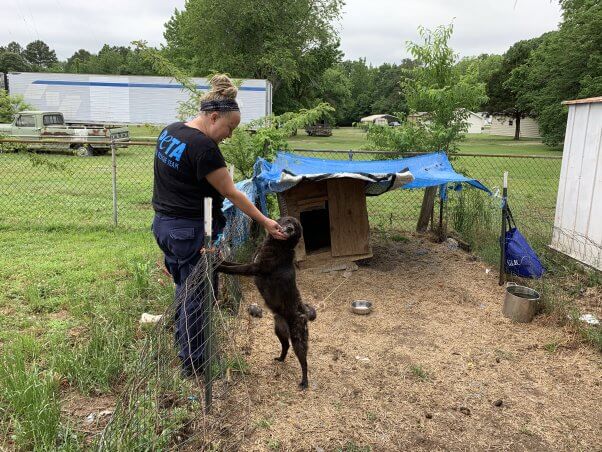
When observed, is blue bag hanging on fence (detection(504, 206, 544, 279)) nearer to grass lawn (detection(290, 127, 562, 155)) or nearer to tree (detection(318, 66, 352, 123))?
grass lawn (detection(290, 127, 562, 155))

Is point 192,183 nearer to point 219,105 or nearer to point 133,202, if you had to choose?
point 219,105

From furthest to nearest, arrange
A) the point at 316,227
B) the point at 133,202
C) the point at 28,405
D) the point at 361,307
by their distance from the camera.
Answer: the point at 133,202 → the point at 316,227 → the point at 361,307 → the point at 28,405

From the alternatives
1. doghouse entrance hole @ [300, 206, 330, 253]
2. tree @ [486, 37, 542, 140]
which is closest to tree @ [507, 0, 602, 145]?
tree @ [486, 37, 542, 140]

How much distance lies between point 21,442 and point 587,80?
26.1 m

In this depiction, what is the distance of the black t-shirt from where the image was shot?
2590mm

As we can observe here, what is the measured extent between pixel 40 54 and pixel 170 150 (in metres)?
90.0

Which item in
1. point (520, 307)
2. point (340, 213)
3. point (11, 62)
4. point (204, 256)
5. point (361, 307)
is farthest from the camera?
point (11, 62)

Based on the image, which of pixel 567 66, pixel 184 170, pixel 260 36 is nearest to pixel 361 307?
pixel 184 170

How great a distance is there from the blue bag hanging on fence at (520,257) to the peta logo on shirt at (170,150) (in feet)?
15.0

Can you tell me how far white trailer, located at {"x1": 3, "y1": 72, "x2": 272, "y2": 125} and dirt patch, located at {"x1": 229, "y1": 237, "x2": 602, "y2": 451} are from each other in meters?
19.7

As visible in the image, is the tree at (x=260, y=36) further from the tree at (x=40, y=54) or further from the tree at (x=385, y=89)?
the tree at (x=40, y=54)

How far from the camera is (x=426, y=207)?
7.93 meters

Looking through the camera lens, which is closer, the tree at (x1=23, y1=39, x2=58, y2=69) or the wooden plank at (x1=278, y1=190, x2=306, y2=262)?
the wooden plank at (x1=278, y1=190, x2=306, y2=262)

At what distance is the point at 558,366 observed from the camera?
154 inches
